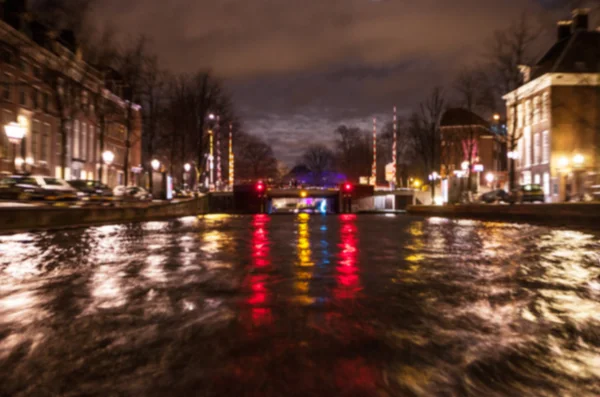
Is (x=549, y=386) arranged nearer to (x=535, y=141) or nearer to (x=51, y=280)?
(x=51, y=280)

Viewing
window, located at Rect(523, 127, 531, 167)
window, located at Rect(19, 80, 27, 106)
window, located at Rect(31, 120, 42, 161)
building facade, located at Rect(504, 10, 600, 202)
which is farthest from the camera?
window, located at Rect(523, 127, 531, 167)

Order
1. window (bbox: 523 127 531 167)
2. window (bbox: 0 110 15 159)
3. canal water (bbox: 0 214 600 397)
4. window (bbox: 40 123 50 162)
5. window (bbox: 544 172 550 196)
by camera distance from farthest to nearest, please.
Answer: window (bbox: 523 127 531 167) → window (bbox: 544 172 550 196) → window (bbox: 40 123 50 162) → window (bbox: 0 110 15 159) → canal water (bbox: 0 214 600 397)

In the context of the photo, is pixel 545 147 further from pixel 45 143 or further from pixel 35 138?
pixel 35 138

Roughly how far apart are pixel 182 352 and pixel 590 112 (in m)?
54.9

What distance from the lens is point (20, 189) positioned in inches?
1182

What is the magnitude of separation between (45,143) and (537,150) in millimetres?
43868

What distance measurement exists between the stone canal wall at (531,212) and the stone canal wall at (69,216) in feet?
53.8

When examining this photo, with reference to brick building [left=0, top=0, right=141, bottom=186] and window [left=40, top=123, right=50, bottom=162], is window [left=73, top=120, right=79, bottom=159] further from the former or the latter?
window [left=40, top=123, right=50, bottom=162]

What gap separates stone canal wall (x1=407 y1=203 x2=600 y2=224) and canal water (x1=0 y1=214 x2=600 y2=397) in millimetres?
13941

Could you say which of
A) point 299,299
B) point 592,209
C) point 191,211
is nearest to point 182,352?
point 299,299

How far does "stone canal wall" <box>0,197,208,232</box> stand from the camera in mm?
17656

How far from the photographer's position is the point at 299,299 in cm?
620

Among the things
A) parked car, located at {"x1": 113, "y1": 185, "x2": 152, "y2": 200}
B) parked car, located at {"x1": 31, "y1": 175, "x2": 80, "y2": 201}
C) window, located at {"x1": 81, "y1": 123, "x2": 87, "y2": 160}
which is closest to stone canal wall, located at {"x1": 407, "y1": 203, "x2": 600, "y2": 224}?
parked car, located at {"x1": 113, "y1": 185, "x2": 152, "y2": 200}

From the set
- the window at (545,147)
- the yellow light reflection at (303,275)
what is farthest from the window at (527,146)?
the yellow light reflection at (303,275)
